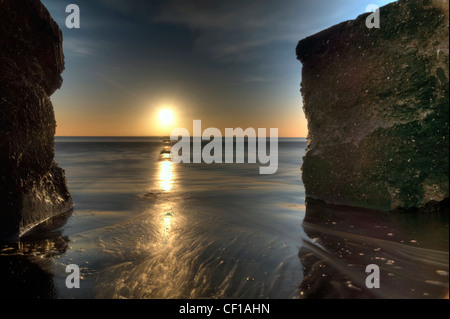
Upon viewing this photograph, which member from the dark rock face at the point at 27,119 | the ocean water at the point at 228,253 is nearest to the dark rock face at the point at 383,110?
the ocean water at the point at 228,253

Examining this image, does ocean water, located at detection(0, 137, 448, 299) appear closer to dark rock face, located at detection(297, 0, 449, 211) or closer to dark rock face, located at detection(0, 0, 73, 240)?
dark rock face, located at detection(0, 0, 73, 240)

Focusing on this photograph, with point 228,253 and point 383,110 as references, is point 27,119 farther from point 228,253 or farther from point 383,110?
point 383,110

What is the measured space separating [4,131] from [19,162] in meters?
Answer: 0.49

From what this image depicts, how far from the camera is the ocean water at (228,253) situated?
2.60 m

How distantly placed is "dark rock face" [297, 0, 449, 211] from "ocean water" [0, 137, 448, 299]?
1.85 ft

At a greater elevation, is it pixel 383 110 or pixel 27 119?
pixel 383 110

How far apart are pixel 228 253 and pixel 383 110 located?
373 centimetres

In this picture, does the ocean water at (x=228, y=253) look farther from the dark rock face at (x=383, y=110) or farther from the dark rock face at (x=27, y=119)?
the dark rock face at (x=383, y=110)

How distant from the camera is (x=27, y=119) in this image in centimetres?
447

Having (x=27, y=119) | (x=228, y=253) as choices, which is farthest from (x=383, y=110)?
(x=27, y=119)

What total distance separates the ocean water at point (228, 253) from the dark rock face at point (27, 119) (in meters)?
0.37

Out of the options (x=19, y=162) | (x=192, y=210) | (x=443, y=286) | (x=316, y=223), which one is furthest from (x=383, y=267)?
(x=19, y=162)

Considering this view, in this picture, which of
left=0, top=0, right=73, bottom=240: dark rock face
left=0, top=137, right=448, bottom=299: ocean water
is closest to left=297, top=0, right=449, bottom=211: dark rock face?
left=0, top=137, right=448, bottom=299: ocean water
